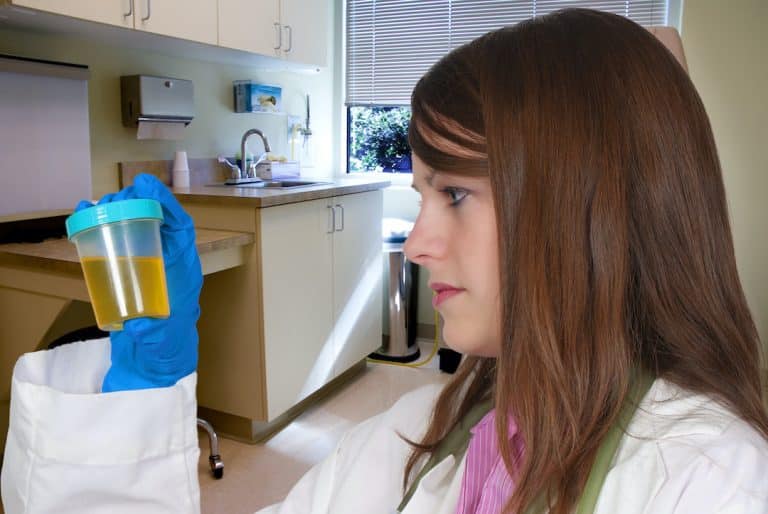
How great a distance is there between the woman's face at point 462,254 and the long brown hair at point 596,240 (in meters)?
0.03

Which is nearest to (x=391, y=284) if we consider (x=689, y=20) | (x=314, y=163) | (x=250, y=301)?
(x=314, y=163)

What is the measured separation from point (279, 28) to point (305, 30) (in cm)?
26

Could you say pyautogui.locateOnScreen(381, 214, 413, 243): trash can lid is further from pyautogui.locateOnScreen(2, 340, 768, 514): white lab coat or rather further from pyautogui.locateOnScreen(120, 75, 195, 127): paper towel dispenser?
pyautogui.locateOnScreen(2, 340, 768, 514): white lab coat

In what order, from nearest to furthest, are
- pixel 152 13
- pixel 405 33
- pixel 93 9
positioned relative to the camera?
pixel 93 9 → pixel 152 13 → pixel 405 33

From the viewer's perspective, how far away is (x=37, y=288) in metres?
1.91

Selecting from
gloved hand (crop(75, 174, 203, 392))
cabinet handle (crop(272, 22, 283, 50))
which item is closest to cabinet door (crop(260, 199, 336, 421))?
cabinet handle (crop(272, 22, 283, 50))

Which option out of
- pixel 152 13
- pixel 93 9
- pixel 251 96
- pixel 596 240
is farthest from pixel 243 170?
pixel 596 240

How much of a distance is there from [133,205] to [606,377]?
0.60 meters

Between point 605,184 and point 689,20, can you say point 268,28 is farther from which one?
point 605,184

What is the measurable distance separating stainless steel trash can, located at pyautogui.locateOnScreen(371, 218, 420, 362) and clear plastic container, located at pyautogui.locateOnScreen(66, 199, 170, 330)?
2.53 meters

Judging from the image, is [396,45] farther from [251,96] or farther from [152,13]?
[152,13]

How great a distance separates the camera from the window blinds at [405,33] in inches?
139

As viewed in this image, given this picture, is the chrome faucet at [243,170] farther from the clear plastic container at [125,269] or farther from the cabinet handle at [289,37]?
the clear plastic container at [125,269]

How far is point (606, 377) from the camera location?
25.1 inches
